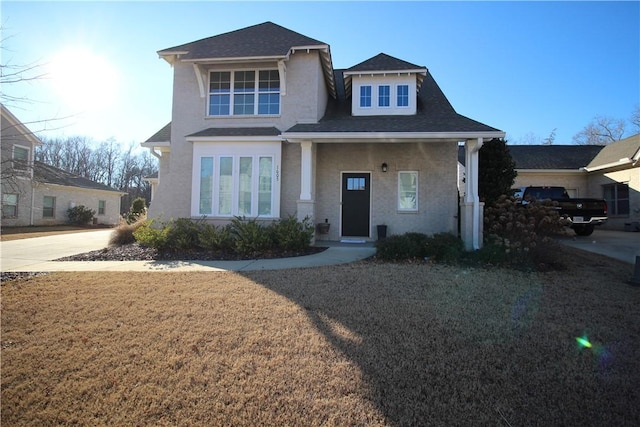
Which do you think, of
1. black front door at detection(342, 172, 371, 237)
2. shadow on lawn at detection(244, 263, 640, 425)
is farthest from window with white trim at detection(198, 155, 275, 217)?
shadow on lawn at detection(244, 263, 640, 425)

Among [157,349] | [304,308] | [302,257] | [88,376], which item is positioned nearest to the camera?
[88,376]

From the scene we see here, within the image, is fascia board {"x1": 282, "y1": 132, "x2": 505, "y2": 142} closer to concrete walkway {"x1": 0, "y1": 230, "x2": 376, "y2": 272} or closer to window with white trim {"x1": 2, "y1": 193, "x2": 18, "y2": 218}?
concrete walkway {"x1": 0, "y1": 230, "x2": 376, "y2": 272}

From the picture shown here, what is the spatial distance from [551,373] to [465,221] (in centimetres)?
698

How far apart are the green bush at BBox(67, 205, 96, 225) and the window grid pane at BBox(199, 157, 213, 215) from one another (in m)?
21.2

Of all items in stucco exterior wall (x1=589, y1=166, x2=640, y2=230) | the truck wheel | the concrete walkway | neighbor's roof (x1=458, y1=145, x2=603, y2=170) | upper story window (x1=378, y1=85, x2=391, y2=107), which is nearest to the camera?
the concrete walkway

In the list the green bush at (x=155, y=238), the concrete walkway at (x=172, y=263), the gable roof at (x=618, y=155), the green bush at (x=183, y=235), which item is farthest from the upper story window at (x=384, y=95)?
the gable roof at (x=618, y=155)

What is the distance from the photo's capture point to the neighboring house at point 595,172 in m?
15.3

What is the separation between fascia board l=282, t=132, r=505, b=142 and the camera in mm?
9391

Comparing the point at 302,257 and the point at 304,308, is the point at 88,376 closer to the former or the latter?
the point at 304,308

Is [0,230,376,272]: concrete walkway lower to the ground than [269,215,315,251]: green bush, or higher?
lower

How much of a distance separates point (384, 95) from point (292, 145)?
391 cm

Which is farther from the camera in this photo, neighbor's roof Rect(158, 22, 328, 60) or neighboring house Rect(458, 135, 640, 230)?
neighboring house Rect(458, 135, 640, 230)

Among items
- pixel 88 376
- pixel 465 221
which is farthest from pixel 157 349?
pixel 465 221

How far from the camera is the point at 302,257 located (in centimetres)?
875
